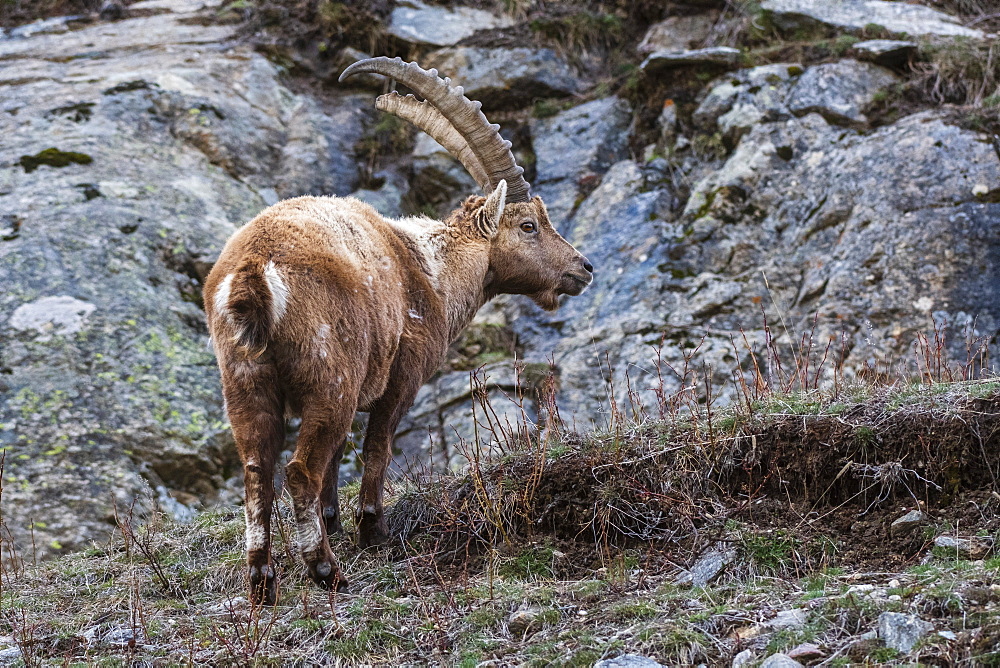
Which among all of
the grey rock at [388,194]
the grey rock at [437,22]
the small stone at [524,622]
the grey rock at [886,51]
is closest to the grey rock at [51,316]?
the grey rock at [388,194]

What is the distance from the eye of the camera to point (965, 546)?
13.5ft

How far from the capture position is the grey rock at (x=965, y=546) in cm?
404

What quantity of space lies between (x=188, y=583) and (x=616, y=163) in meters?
7.08

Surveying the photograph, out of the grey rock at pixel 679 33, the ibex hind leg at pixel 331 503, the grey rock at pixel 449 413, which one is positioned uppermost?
the grey rock at pixel 679 33

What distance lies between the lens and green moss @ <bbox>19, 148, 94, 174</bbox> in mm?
9828

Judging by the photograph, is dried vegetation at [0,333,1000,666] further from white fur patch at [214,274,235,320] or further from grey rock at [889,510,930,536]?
white fur patch at [214,274,235,320]

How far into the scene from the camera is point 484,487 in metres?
5.56

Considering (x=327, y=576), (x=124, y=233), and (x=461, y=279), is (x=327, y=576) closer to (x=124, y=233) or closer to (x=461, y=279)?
(x=461, y=279)

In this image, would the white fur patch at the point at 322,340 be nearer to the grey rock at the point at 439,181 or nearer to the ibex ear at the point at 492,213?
the ibex ear at the point at 492,213

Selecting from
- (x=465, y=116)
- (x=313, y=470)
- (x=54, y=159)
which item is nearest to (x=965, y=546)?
(x=313, y=470)

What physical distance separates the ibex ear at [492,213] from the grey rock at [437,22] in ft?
20.2

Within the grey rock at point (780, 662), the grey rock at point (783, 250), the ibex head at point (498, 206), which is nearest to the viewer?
the grey rock at point (780, 662)

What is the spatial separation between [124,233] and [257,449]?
18.4 ft

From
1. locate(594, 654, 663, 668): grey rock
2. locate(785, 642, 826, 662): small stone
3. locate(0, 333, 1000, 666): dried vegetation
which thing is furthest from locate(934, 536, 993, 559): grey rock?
locate(594, 654, 663, 668): grey rock
